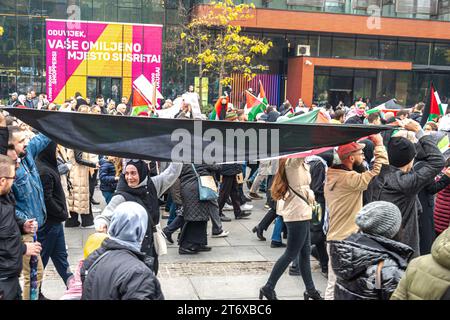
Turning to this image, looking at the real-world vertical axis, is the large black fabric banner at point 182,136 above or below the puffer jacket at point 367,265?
above

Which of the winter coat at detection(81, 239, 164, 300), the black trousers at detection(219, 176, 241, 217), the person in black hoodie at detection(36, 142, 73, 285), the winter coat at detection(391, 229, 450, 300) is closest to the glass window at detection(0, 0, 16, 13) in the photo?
the black trousers at detection(219, 176, 241, 217)

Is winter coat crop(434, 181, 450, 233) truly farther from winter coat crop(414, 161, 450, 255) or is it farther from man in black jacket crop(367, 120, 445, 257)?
man in black jacket crop(367, 120, 445, 257)

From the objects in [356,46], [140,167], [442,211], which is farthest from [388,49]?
[140,167]

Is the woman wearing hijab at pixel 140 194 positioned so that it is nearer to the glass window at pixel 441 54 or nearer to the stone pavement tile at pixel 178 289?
the stone pavement tile at pixel 178 289

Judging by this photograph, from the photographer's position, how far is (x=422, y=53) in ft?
120

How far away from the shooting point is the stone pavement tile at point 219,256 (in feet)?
25.8

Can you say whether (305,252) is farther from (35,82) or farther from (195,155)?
(35,82)

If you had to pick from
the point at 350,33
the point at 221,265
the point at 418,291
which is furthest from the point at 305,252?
the point at 350,33

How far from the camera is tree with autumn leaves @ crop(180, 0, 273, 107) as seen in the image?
28.0m

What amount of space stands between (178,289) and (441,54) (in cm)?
3510

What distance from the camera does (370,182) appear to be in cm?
555

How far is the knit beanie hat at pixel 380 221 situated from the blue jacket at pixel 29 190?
3.32 metres

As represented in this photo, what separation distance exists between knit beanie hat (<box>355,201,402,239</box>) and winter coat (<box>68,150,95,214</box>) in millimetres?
6407

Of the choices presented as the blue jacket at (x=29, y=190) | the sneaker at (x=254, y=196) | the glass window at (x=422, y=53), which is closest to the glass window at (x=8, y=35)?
the sneaker at (x=254, y=196)
